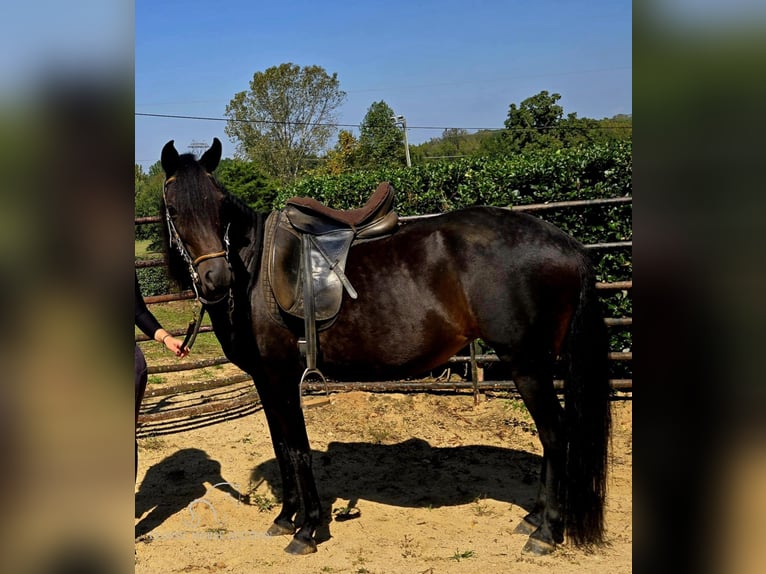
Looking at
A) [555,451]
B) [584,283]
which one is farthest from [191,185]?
[555,451]

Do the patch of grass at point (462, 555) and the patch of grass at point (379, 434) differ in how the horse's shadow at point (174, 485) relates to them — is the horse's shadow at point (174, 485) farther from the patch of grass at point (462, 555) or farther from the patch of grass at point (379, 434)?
the patch of grass at point (462, 555)

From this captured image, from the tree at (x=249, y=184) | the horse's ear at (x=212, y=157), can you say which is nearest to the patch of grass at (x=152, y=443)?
the horse's ear at (x=212, y=157)

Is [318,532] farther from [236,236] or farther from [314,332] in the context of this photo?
[236,236]

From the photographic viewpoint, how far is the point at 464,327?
11.3 feet

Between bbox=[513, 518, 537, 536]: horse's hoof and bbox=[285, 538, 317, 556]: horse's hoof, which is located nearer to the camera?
bbox=[285, 538, 317, 556]: horse's hoof

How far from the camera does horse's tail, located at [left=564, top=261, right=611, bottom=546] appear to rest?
128 inches

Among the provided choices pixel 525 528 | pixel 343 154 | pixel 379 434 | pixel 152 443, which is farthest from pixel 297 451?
pixel 343 154

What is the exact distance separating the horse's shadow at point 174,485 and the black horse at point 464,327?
1.03m

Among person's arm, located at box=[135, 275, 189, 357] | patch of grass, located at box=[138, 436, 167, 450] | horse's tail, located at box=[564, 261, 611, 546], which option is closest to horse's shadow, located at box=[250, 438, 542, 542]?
horse's tail, located at box=[564, 261, 611, 546]

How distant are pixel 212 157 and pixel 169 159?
0.22 meters

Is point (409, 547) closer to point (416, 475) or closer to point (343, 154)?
point (416, 475)

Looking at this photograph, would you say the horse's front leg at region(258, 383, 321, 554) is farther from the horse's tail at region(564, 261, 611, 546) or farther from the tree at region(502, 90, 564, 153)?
the tree at region(502, 90, 564, 153)

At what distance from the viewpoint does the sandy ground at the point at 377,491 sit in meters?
3.38

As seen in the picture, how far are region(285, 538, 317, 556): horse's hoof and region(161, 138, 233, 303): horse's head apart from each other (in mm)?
1482
